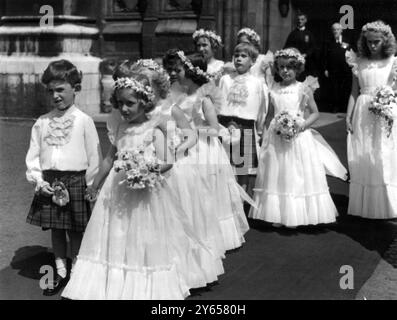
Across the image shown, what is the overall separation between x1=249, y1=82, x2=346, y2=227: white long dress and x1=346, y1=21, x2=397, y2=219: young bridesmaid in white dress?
1.76 feet

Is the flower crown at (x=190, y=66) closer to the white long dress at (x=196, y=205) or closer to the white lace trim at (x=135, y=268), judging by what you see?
the white long dress at (x=196, y=205)

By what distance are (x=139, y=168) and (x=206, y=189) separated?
1.62 metres

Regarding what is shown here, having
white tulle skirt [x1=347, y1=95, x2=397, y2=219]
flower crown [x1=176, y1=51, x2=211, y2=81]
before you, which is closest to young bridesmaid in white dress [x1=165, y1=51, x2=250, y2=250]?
flower crown [x1=176, y1=51, x2=211, y2=81]

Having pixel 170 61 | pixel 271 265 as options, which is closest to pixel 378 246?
pixel 271 265

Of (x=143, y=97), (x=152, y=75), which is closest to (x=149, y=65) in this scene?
(x=152, y=75)

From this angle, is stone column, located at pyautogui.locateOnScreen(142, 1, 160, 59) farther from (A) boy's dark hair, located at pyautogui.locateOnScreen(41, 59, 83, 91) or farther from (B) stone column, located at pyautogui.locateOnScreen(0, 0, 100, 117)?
(A) boy's dark hair, located at pyautogui.locateOnScreen(41, 59, 83, 91)

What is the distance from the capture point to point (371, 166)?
7.13 m

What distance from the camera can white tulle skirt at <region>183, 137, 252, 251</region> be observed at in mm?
5945

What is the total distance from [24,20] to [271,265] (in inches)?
429

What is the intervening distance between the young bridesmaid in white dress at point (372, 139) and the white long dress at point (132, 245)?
334 cm

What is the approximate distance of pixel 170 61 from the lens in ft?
18.3

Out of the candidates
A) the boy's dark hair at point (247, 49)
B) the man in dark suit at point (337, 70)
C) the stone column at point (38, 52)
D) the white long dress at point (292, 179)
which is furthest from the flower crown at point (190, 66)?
the man in dark suit at point (337, 70)

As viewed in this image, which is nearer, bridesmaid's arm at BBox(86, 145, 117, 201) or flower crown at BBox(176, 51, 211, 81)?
bridesmaid's arm at BBox(86, 145, 117, 201)

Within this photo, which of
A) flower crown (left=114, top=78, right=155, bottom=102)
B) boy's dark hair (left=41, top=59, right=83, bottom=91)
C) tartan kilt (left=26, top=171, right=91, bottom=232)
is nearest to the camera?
flower crown (left=114, top=78, right=155, bottom=102)
